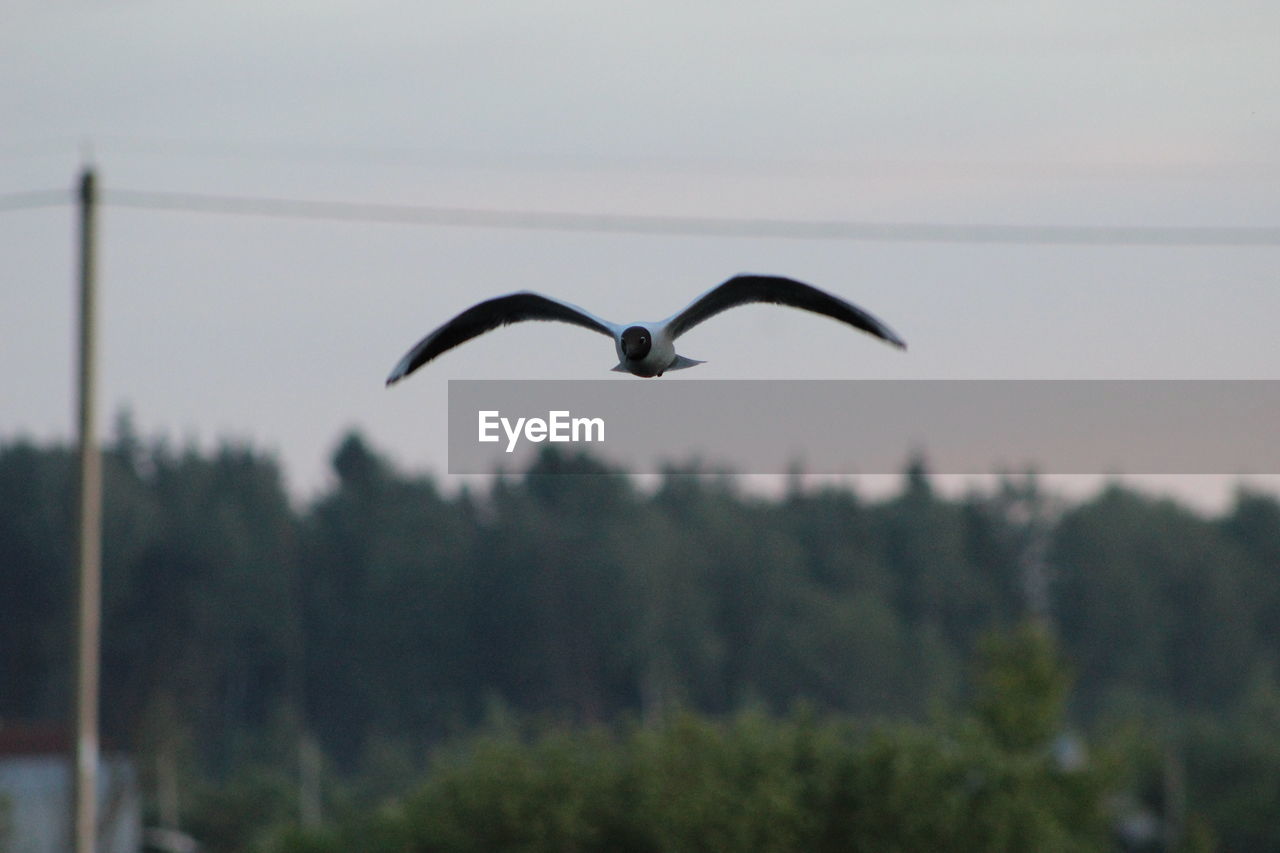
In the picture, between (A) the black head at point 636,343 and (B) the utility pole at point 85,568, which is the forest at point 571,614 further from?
(A) the black head at point 636,343

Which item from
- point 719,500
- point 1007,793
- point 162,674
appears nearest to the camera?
point 1007,793

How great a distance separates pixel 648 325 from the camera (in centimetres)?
282

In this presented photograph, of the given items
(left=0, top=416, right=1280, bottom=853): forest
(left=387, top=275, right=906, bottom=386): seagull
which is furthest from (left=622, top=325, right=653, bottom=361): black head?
(left=0, top=416, right=1280, bottom=853): forest

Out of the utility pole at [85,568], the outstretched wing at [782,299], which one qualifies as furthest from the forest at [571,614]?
the outstretched wing at [782,299]

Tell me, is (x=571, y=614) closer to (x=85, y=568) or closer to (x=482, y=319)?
(x=85, y=568)

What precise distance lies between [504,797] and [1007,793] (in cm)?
677

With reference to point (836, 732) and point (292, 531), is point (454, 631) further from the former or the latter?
point (836, 732)


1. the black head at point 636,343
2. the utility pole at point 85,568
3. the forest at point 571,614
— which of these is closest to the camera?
the black head at point 636,343

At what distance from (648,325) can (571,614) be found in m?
105

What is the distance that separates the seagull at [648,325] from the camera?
276 centimetres

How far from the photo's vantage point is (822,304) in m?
2.93

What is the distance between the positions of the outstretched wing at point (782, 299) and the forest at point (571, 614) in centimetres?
7161

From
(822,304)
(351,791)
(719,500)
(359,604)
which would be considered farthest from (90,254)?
(719,500)

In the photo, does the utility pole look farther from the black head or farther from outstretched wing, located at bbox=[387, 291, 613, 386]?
the black head
